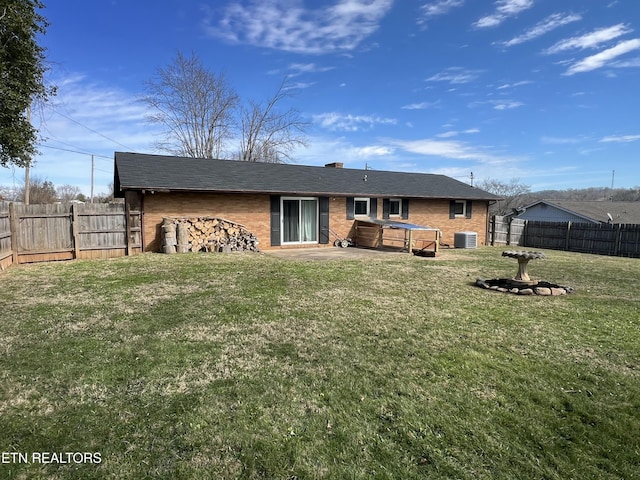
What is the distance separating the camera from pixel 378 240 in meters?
15.7

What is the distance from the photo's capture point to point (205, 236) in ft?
43.4

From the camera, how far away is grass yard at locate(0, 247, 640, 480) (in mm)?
2553

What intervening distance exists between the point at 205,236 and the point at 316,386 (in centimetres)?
1063

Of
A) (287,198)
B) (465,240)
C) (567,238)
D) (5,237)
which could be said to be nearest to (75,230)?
(5,237)

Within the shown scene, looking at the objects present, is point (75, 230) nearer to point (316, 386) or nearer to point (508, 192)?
point (316, 386)

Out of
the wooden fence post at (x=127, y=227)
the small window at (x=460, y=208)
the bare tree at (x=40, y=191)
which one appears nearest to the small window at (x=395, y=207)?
the small window at (x=460, y=208)

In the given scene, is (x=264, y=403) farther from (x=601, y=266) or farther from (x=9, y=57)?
(x=601, y=266)

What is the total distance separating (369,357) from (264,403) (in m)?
1.43

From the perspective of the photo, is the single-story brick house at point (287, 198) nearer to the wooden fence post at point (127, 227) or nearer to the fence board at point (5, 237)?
the wooden fence post at point (127, 227)

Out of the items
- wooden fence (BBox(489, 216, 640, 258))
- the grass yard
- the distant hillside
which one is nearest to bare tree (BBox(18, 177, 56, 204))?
the grass yard

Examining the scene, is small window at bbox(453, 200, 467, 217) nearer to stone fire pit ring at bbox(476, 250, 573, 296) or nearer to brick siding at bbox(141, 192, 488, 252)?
brick siding at bbox(141, 192, 488, 252)

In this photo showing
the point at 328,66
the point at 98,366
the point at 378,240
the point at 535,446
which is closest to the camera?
the point at 535,446

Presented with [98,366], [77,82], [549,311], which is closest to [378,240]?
[549,311]

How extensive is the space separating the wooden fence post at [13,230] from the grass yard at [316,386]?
13.3 ft
